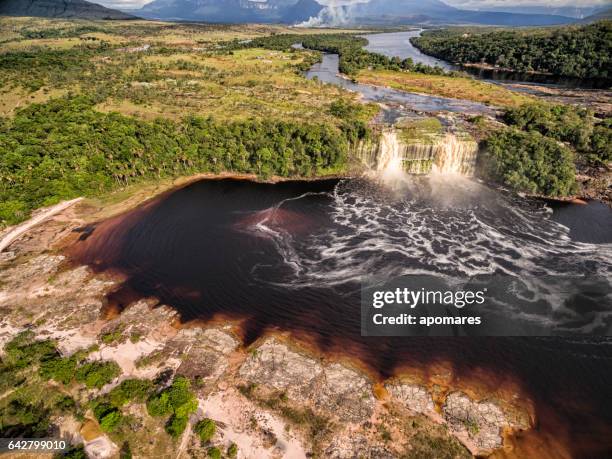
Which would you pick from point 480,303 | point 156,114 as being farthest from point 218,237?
point 156,114

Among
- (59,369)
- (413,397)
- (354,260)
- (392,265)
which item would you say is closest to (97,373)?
(59,369)

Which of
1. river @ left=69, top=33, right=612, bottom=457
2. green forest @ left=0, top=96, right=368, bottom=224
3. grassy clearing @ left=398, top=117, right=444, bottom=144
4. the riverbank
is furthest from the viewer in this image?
grassy clearing @ left=398, top=117, right=444, bottom=144

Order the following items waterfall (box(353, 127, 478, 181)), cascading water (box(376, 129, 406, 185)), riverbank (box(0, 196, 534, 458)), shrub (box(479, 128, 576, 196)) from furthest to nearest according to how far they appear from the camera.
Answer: cascading water (box(376, 129, 406, 185)), waterfall (box(353, 127, 478, 181)), shrub (box(479, 128, 576, 196)), riverbank (box(0, 196, 534, 458))

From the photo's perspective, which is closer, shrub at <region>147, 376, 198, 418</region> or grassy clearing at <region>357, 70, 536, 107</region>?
shrub at <region>147, 376, 198, 418</region>

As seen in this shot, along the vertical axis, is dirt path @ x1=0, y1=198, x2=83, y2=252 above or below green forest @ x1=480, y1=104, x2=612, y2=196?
below

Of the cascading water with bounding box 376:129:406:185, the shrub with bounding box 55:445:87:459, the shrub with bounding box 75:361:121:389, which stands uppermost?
the cascading water with bounding box 376:129:406:185

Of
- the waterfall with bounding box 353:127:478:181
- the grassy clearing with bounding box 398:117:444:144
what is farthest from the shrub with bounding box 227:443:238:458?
the grassy clearing with bounding box 398:117:444:144

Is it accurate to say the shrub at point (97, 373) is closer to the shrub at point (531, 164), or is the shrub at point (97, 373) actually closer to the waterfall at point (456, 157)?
the waterfall at point (456, 157)

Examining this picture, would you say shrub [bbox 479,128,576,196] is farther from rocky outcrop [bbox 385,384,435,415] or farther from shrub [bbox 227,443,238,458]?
shrub [bbox 227,443,238,458]
